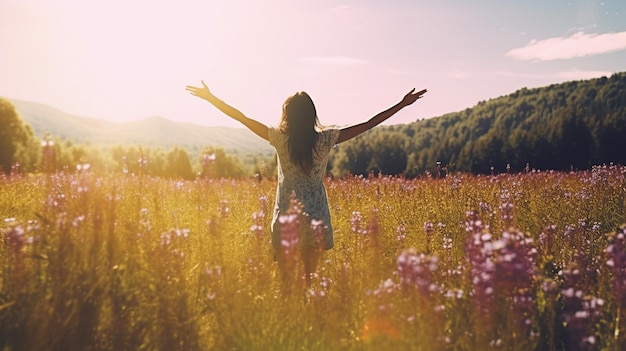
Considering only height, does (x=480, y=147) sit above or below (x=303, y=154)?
above

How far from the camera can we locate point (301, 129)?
173 inches

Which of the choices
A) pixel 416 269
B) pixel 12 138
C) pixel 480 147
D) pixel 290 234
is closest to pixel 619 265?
pixel 416 269

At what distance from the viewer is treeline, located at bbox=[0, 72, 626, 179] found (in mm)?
42109

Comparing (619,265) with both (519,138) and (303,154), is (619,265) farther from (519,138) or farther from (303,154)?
(519,138)

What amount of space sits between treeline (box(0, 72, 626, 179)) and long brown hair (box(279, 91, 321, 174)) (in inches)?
38.7

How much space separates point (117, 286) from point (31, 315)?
50cm

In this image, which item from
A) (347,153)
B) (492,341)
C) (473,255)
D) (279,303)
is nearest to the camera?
A: (492,341)

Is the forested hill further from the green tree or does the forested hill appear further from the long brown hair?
the green tree

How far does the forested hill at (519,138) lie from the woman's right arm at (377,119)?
516 centimetres

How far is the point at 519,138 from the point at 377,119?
238 ft

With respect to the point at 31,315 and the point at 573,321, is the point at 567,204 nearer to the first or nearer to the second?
the point at 573,321

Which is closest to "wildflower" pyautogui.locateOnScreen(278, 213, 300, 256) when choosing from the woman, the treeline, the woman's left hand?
the treeline

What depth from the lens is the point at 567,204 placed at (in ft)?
27.9

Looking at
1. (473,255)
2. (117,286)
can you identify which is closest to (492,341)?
(473,255)
